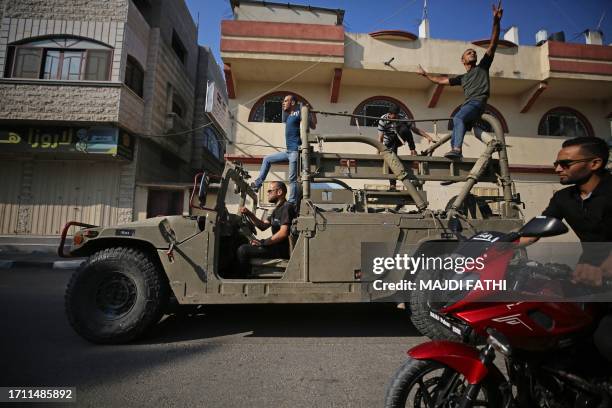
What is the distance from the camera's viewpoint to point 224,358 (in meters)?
2.84

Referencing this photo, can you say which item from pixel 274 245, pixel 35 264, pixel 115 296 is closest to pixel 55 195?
pixel 35 264

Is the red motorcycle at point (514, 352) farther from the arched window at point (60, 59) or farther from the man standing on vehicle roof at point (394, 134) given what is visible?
the arched window at point (60, 59)

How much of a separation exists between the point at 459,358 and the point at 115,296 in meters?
3.21

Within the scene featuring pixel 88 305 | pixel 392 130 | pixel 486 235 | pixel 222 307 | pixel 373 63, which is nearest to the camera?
pixel 486 235

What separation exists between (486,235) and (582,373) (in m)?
0.85

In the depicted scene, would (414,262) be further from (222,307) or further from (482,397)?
(222,307)

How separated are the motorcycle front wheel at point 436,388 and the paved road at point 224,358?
65 cm

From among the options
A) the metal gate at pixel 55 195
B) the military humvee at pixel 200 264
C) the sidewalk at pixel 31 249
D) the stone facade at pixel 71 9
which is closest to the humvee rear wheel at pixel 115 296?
the military humvee at pixel 200 264

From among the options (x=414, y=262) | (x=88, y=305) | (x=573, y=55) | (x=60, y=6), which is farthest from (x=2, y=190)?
(x=573, y=55)

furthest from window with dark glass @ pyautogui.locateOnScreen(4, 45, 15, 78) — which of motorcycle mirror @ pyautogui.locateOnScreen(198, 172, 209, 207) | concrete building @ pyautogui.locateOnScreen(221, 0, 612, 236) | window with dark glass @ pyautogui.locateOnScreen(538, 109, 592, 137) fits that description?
window with dark glass @ pyautogui.locateOnScreen(538, 109, 592, 137)

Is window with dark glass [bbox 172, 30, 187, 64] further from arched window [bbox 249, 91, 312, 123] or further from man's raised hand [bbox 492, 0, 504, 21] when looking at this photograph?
man's raised hand [bbox 492, 0, 504, 21]

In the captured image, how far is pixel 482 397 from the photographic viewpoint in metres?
1.76

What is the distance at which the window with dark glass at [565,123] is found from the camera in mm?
Answer: 11469

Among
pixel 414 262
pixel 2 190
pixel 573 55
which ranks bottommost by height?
pixel 414 262
